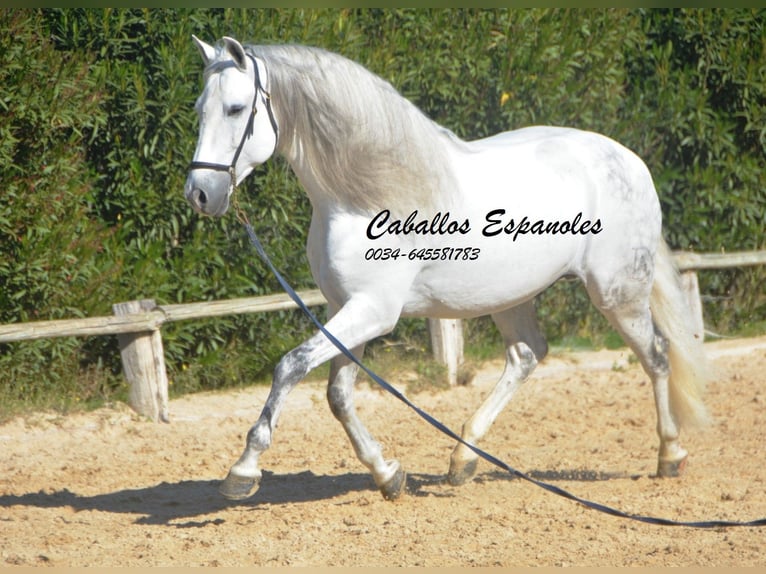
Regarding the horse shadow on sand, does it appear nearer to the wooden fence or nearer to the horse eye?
the wooden fence

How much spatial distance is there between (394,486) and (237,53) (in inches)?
80.0

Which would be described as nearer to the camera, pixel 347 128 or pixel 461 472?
pixel 347 128

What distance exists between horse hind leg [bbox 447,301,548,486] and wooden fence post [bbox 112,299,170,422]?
2.13 metres

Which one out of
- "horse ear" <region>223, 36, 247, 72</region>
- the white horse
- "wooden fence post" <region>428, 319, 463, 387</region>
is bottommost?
"wooden fence post" <region>428, 319, 463, 387</region>

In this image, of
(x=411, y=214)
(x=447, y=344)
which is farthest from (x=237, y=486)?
(x=447, y=344)

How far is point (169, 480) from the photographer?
5277 millimetres

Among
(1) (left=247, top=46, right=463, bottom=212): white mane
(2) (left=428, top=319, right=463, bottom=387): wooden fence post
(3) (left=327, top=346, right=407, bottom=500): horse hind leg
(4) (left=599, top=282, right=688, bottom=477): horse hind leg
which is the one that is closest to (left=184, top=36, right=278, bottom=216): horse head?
(1) (left=247, top=46, right=463, bottom=212): white mane

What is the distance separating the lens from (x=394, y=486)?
4688 millimetres


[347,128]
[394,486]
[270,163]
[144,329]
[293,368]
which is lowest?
[394,486]

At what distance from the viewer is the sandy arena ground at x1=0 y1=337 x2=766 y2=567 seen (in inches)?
154

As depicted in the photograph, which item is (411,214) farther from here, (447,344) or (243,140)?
(447,344)

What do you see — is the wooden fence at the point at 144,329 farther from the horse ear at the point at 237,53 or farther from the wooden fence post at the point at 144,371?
the horse ear at the point at 237,53

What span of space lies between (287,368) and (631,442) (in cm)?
272

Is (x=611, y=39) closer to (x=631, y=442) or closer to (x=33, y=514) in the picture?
(x=631, y=442)
